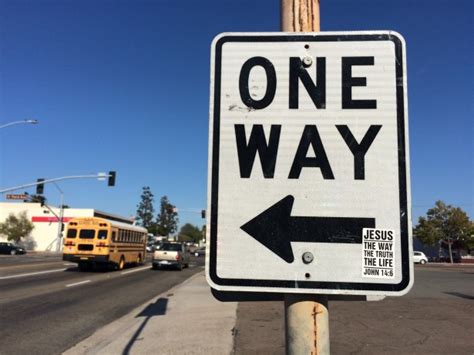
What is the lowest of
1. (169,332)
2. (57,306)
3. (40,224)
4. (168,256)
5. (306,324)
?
(57,306)

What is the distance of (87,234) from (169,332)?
1819cm

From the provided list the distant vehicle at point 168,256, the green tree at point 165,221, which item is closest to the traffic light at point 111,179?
the distant vehicle at point 168,256

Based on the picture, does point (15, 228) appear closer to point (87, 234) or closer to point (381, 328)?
point (87, 234)

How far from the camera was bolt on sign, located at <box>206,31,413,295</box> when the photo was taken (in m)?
1.64

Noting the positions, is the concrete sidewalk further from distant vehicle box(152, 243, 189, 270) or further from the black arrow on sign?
distant vehicle box(152, 243, 189, 270)

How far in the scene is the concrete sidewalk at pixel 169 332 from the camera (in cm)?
731

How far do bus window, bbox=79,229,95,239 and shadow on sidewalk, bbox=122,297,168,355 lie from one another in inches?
488

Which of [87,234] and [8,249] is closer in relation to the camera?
[87,234]

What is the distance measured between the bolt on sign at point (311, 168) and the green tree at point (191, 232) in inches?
6266

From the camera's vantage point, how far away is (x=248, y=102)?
178 cm

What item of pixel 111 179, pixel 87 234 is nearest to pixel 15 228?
pixel 111 179

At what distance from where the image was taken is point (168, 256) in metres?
28.5

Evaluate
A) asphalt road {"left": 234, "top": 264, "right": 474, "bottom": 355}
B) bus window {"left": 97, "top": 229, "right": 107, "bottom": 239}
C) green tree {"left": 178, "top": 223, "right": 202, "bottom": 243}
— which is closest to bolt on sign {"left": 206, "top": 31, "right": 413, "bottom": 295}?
asphalt road {"left": 234, "top": 264, "right": 474, "bottom": 355}

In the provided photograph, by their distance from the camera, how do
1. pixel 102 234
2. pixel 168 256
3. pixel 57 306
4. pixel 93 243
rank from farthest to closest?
pixel 168 256
pixel 102 234
pixel 93 243
pixel 57 306
